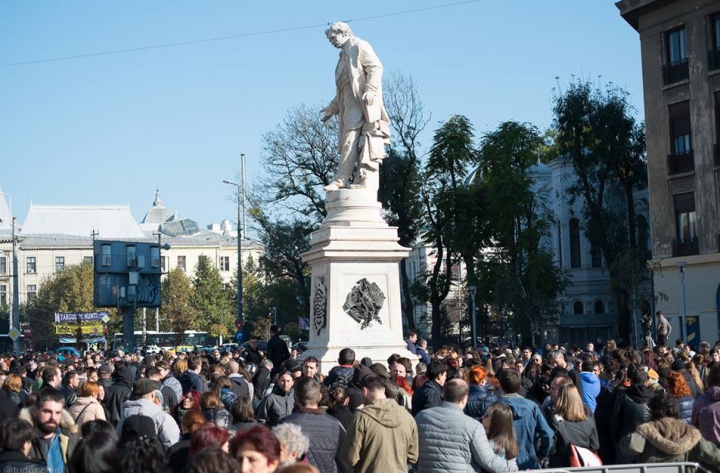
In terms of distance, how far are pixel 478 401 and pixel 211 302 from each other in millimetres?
94690

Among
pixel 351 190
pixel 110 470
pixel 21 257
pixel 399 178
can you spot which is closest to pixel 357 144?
pixel 351 190

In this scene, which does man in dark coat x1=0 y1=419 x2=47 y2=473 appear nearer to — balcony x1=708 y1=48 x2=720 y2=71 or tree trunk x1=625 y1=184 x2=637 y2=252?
balcony x1=708 y1=48 x2=720 y2=71

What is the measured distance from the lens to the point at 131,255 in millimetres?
58594

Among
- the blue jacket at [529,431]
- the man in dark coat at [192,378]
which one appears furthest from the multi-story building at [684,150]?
the blue jacket at [529,431]

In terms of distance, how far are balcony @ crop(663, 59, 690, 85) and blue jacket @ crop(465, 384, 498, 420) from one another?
3288 centimetres

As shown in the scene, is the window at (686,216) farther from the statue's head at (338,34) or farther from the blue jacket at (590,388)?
the blue jacket at (590,388)

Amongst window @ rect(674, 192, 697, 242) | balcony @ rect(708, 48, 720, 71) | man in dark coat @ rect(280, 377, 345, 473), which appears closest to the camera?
man in dark coat @ rect(280, 377, 345, 473)

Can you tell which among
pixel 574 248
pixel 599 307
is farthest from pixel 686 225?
pixel 574 248

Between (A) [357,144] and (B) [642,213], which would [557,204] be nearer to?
(B) [642,213]

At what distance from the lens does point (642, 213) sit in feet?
188

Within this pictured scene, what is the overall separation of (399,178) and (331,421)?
142ft

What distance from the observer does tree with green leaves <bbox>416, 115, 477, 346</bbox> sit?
168ft

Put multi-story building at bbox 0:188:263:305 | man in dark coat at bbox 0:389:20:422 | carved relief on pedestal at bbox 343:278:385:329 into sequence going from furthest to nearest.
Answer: multi-story building at bbox 0:188:263:305 < carved relief on pedestal at bbox 343:278:385:329 < man in dark coat at bbox 0:389:20:422

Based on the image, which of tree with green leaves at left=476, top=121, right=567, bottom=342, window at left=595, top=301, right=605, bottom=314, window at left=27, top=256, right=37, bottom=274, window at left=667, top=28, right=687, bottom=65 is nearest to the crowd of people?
window at left=667, top=28, right=687, bottom=65
